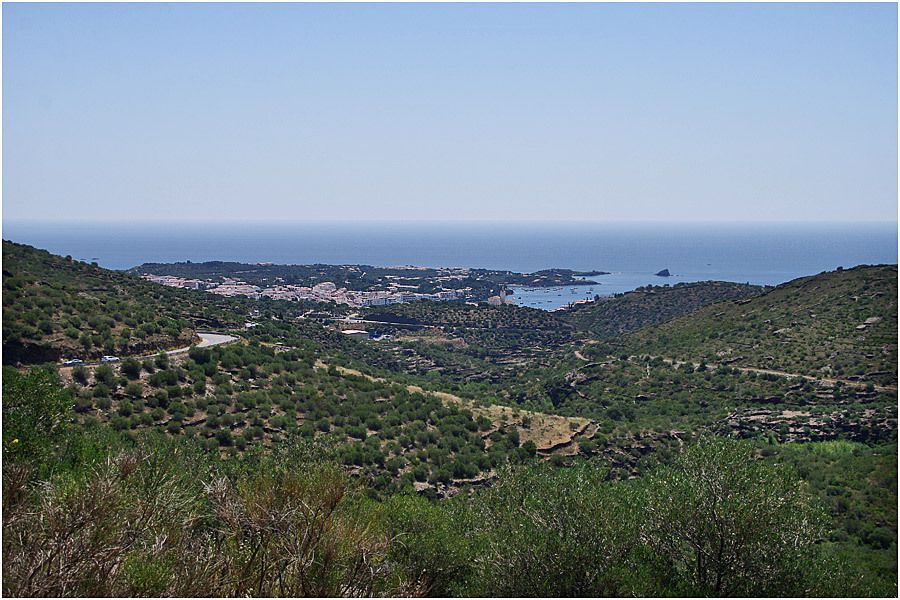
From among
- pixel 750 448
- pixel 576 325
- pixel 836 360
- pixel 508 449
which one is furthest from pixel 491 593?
pixel 576 325

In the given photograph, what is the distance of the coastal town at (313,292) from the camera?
3036 inches

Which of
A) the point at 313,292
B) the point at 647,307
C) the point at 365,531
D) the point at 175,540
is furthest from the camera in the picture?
the point at 313,292

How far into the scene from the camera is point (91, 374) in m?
20.0

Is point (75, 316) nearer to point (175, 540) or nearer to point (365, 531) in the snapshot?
point (175, 540)

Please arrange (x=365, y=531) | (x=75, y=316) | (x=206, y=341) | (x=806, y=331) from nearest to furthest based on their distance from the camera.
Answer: (x=365, y=531) → (x=75, y=316) → (x=206, y=341) → (x=806, y=331)

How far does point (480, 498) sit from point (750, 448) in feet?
18.9

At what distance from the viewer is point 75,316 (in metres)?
23.1

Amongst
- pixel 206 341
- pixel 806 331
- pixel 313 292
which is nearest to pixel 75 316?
pixel 206 341

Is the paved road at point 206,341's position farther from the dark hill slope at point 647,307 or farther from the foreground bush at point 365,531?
the dark hill slope at point 647,307

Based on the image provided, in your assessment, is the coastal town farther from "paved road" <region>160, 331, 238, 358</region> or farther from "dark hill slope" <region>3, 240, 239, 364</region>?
"paved road" <region>160, 331, 238, 358</region>

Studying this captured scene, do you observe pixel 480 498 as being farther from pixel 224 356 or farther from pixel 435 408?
pixel 224 356

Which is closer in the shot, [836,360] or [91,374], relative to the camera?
[91,374]

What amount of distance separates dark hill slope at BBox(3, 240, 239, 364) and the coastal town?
41701 mm

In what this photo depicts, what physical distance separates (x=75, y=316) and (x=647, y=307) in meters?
51.4
